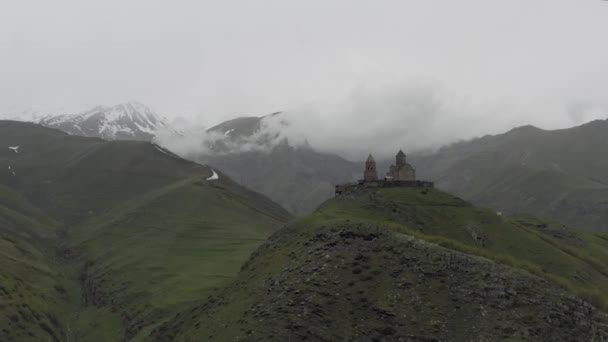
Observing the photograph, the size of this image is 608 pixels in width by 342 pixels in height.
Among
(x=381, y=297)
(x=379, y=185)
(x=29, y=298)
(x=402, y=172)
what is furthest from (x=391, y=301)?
(x=402, y=172)

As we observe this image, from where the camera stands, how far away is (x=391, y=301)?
221 feet

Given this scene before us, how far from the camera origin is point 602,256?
521 feet

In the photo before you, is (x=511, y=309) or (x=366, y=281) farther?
(x=366, y=281)

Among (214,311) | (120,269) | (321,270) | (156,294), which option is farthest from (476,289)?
(120,269)

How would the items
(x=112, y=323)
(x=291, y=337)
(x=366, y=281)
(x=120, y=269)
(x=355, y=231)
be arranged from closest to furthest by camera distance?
1. (x=291, y=337)
2. (x=366, y=281)
3. (x=355, y=231)
4. (x=112, y=323)
5. (x=120, y=269)

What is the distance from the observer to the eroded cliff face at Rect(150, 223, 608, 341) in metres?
62.2

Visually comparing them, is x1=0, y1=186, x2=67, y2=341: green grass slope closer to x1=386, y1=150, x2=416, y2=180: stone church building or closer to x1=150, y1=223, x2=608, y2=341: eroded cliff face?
x1=150, y1=223, x2=608, y2=341: eroded cliff face

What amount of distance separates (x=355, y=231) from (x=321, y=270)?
11182mm

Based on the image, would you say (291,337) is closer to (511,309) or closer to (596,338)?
(511,309)

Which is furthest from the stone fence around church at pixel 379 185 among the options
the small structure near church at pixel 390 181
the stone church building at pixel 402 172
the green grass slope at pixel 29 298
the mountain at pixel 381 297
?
the green grass slope at pixel 29 298

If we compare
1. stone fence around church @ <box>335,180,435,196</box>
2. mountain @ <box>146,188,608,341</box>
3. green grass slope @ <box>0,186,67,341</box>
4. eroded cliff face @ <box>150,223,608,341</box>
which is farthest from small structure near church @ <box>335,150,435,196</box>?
green grass slope @ <box>0,186,67,341</box>

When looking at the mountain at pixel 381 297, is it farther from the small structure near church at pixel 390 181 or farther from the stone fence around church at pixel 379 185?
the small structure near church at pixel 390 181

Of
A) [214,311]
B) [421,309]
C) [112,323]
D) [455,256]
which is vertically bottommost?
[112,323]

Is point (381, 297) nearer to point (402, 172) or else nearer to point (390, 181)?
point (390, 181)
